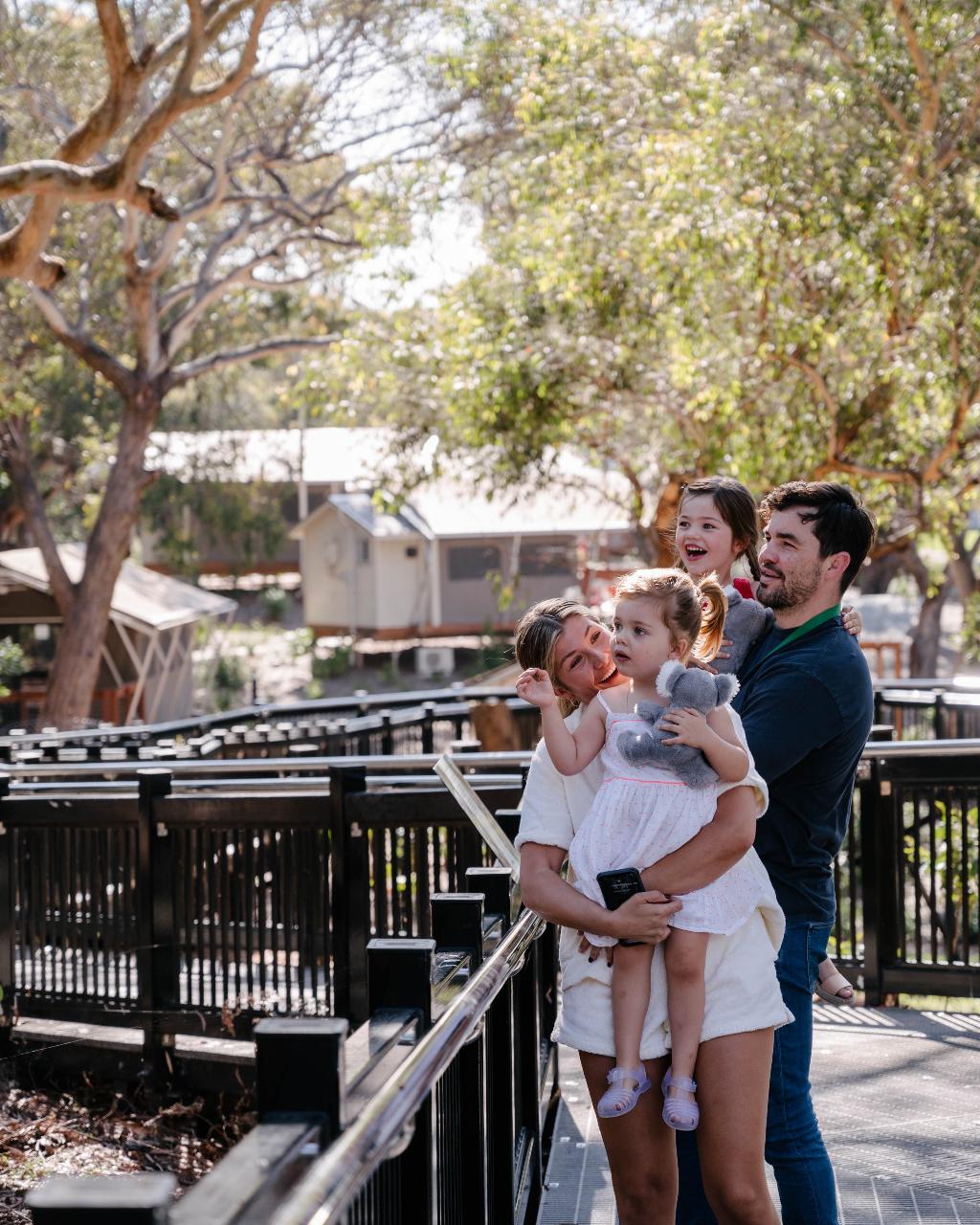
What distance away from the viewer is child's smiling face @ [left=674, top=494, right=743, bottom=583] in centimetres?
379

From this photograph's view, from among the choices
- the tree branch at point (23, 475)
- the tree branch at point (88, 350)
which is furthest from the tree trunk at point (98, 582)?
the tree branch at point (23, 475)

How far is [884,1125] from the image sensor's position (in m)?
4.88

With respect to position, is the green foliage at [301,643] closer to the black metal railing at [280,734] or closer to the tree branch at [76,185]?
the black metal railing at [280,734]

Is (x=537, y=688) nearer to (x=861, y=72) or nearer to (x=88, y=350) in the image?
(x=861, y=72)

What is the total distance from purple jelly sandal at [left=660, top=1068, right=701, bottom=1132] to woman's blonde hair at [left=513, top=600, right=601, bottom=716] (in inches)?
30.9

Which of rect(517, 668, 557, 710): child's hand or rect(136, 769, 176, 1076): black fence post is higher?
rect(517, 668, 557, 710): child's hand

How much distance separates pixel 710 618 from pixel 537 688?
0.55 meters

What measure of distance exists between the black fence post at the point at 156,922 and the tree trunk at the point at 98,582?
15.4 m

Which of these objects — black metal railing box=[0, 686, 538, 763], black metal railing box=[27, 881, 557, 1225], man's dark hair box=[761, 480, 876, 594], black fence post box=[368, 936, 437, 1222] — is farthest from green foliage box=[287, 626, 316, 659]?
black fence post box=[368, 936, 437, 1222]

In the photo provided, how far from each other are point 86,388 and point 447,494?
10127 mm

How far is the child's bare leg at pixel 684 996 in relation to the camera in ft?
9.09

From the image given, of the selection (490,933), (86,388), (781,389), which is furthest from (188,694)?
(490,933)

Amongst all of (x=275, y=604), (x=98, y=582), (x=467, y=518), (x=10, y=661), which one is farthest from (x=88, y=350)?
(x=275, y=604)

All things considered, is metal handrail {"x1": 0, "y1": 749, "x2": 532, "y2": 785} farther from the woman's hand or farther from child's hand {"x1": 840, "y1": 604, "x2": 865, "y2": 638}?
the woman's hand
